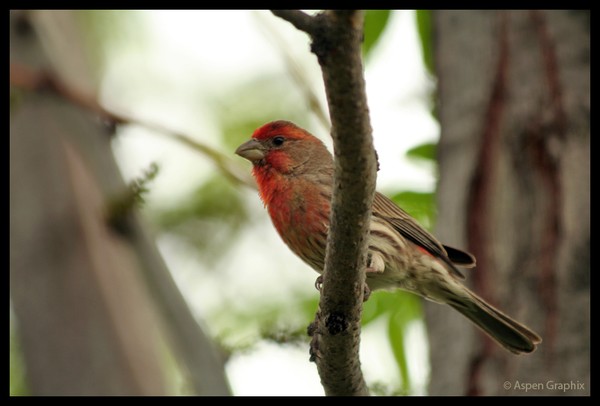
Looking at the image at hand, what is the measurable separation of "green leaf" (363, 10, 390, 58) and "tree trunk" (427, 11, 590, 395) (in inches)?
29.0

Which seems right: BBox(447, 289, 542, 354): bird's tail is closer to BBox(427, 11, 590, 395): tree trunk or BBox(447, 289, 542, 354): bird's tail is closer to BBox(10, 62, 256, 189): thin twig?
BBox(427, 11, 590, 395): tree trunk

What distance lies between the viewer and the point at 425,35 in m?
6.17

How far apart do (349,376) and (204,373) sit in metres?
0.68

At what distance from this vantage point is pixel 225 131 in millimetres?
8664

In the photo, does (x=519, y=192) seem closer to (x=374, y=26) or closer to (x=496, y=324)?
(x=496, y=324)

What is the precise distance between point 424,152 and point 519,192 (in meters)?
0.81

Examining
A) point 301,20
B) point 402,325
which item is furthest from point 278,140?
point 301,20

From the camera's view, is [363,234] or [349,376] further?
[349,376]

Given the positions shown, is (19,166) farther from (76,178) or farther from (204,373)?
(204,373)

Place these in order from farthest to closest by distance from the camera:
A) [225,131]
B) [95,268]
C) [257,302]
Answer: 1. [225,131]
2. [257,302]
3. [95,268]

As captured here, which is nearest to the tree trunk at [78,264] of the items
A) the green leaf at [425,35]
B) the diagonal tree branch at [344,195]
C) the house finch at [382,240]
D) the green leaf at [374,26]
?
the diagonal tree branch at [344,195]

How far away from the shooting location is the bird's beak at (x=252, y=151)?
19.0 feet

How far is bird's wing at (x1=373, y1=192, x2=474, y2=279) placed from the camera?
5.30 metres
